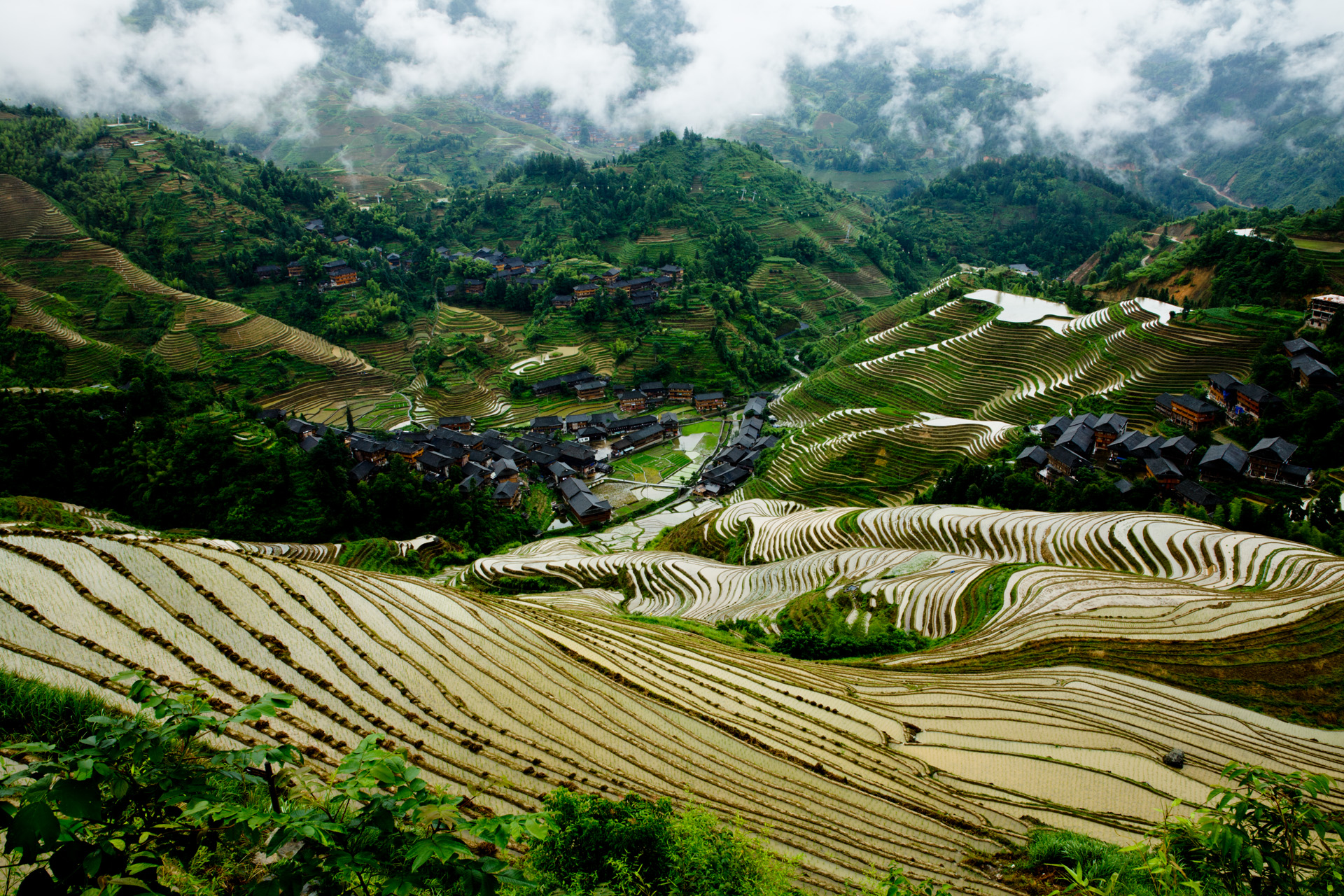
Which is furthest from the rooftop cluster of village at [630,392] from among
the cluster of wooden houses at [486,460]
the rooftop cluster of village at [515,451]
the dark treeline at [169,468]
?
the dark treeline at [169,468]

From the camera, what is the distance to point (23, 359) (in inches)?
1319

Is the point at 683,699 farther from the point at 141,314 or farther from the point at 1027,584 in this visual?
the point at 141,314

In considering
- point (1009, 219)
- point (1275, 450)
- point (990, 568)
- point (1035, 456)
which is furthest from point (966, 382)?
point (1009, 219)

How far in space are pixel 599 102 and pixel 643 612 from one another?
163391mm

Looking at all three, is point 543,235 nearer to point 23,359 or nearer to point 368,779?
point 23,359

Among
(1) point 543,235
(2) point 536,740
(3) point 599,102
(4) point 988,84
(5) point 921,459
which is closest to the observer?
(2) point 536,740

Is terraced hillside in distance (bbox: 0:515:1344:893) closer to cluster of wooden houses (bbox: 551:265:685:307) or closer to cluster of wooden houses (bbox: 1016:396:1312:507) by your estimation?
cluster of wooden houses (bbox: 1016:396:1312:507)

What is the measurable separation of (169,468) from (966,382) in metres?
44.9

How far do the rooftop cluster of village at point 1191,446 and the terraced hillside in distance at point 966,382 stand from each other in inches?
99.3

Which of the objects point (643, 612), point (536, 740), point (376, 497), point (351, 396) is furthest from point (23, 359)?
point (536, 740)

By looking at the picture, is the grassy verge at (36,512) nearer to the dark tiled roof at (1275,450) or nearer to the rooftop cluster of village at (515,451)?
the rooftop cluster of village at (515,451)

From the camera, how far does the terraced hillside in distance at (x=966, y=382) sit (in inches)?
1394

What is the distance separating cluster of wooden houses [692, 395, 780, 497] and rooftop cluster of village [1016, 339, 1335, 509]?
53.4ft

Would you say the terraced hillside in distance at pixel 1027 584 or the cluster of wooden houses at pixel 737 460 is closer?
the terraced hillside in distance at pixel 1027 584
